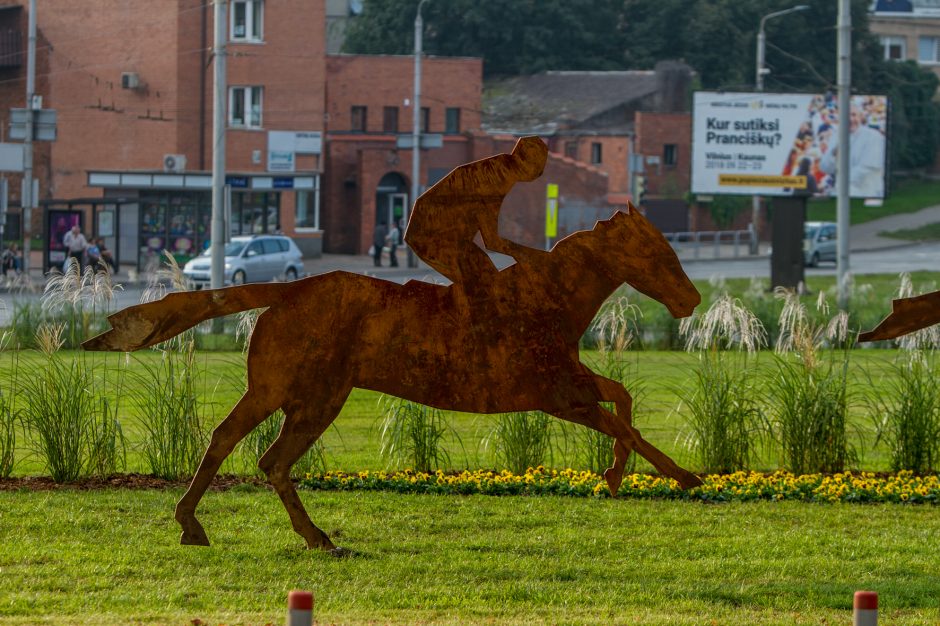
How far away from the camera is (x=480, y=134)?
178 feet

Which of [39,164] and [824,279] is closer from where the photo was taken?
[824,279]

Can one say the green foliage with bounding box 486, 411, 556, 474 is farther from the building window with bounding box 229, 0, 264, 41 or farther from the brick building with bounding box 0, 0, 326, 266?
the building window with bounding box 229, 0, 264, 41

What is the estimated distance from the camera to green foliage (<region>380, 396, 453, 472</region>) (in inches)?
484

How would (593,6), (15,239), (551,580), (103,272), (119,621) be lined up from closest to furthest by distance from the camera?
1. (119,621)
2. (551,580)
3. (103,272)
4. (15,239)
5. (593,6)

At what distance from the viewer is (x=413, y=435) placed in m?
12.3

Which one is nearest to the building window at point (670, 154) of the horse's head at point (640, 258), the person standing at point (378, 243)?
the person standing at point (378, 243)

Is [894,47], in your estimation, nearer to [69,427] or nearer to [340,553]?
[69,427]

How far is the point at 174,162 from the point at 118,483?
3490cm

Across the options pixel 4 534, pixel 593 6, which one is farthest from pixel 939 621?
pixel 593 6

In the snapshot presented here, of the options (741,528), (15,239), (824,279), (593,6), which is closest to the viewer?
(741,528)

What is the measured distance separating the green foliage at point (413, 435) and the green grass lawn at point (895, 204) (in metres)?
53.4

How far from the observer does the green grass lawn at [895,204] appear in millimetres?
65875

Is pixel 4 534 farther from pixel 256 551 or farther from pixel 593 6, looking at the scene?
pixel 593 6

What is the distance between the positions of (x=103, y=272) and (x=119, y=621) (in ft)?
17.6
